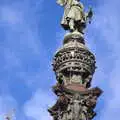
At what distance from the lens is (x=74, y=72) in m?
27.6

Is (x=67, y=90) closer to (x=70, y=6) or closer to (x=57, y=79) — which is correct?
(x=57, y=79)

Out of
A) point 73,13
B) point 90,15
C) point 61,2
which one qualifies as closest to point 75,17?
point 73,13

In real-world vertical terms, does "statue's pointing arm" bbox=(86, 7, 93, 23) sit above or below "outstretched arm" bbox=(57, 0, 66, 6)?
below

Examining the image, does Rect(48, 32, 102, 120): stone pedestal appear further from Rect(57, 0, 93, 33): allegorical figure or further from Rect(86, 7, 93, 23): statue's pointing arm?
Rect(86, 7, 93, 23): statue's pointing arm

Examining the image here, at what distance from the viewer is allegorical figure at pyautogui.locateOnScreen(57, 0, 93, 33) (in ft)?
98.4

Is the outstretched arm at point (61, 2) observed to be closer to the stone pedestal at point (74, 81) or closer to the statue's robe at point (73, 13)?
the statue's robe at point (73, 13)

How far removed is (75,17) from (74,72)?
11.7 feet

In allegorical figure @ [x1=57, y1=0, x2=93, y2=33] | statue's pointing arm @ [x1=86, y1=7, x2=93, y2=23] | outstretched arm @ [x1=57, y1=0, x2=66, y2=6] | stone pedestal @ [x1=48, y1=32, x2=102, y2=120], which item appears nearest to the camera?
stone pedestal @ [x1=48, y1=32, x2=102, y2=120]

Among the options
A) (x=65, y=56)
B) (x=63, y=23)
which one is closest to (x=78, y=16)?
(x=63, y=23)

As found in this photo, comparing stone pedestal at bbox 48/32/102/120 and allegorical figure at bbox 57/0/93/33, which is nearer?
stone pedestal at bbox 48/32/102/120

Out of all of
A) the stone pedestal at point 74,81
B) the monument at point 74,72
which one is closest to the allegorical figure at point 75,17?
the monument at point 74,72

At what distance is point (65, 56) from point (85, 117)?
3.27 meters

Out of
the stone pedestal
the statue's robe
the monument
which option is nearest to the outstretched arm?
the statue's robe

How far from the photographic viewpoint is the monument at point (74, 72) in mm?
26125
